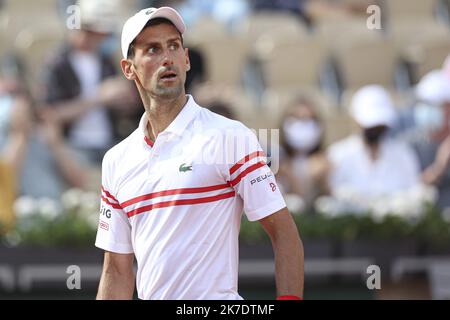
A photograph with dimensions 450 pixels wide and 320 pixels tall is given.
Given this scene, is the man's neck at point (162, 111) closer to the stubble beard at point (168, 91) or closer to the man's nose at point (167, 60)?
the stubble beard at point (168, 91)

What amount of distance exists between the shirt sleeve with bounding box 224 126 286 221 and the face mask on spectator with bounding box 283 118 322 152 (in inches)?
179

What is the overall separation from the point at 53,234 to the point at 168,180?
11.2 ft

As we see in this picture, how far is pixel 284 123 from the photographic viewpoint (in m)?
8.26

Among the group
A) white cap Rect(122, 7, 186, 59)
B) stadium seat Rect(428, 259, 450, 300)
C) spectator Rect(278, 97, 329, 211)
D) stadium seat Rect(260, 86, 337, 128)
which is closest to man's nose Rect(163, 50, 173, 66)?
white cap Rect(122, 7, 186, 59)

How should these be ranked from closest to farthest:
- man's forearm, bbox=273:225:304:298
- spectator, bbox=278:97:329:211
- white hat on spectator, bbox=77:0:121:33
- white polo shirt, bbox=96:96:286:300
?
man's forearm, bbox=273:225:304:298 → white polo shirt, bbox=96:96:286:300 → spectator, bbox=278:97:329:211 → white hat on spectator, bbox=77:0:121:33

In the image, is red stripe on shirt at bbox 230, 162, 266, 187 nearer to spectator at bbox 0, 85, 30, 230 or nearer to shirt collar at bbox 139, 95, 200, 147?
shirt collar at bbox 139, 95, 200, 147

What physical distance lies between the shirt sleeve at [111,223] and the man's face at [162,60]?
14.3 inches

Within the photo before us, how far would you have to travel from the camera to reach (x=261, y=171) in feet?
11.7

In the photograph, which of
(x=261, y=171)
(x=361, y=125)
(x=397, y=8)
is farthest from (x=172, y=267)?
(x=397, y=8)

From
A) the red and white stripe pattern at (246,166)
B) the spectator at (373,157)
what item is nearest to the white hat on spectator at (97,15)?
the spectator at (373,157)

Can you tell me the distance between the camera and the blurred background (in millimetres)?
6867

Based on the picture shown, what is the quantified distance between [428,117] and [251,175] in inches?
216

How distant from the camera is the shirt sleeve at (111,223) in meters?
3.82
